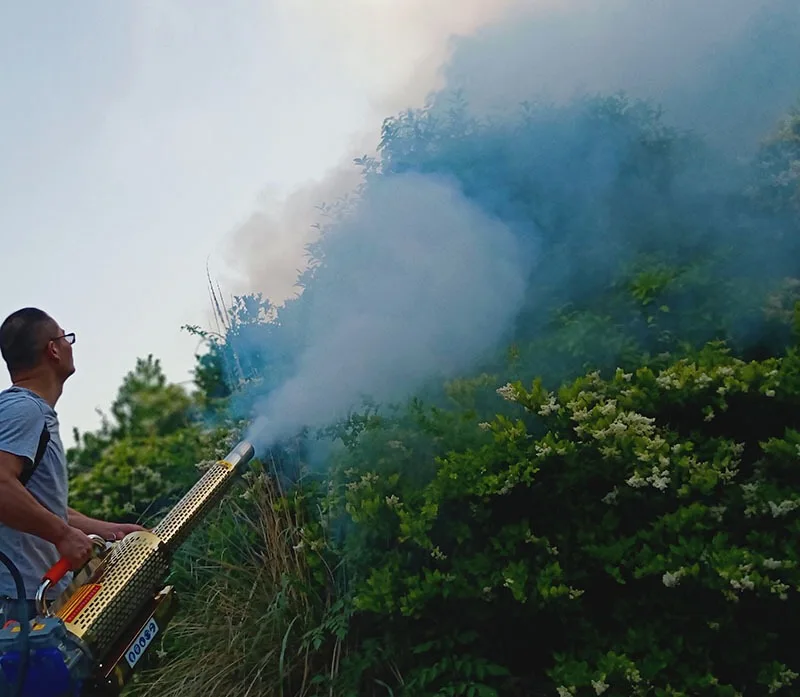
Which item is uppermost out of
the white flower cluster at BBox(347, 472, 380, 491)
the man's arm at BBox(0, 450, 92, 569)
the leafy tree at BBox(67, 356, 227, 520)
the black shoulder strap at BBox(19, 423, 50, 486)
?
the leafy tree at BBox(67, 356, 227, 520)

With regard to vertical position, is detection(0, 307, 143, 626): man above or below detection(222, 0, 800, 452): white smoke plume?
below

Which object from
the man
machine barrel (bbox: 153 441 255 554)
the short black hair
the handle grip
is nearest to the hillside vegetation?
machine barrel (bbox: 153 441 255 554)

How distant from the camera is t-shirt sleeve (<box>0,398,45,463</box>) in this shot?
277 cm

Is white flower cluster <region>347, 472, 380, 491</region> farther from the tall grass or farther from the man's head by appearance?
the man's head

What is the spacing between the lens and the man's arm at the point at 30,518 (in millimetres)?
2699

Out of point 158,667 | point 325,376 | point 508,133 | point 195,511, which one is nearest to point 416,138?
point 508,133

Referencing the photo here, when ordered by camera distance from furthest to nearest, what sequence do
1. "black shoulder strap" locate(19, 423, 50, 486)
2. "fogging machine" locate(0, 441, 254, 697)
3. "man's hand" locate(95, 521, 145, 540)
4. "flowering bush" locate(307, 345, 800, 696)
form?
"man's hand" locate(95, 521, 145, 540) < "flowering bush" locate(307, 345, 800, 696) < "black shoulder strap" locate(19, 423, 50, 486) < "fogging machine" locate(0, 441, 254, 697)

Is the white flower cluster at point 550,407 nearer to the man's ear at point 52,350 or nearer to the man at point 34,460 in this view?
the man at point 34,460

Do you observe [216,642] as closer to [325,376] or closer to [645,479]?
[325,376]

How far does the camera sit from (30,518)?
2717 mm

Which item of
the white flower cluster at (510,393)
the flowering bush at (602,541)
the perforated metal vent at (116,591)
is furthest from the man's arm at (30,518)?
the white flower cluster at (510,393)

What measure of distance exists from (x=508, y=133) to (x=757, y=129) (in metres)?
1.34

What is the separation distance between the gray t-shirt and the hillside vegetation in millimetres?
1107

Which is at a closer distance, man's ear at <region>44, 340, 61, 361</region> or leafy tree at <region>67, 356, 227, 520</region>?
man's ear at <region>44, 340, 61, 361</region>
